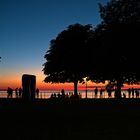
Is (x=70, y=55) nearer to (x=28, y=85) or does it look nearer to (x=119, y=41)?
(x=119, y=41)

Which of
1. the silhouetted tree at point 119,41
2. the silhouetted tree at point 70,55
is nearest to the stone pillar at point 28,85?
the silhouetted tree at point 119,41

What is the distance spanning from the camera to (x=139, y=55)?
162 feet

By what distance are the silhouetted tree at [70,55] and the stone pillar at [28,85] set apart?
107 feet

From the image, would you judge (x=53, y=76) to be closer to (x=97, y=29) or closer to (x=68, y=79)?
(x=68, y=79)

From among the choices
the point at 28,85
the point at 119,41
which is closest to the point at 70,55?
the point at 119,41

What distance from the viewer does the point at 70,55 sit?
75250 mm

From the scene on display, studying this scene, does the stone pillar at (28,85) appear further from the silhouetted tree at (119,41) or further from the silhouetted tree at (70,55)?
the silhouetted tree at (70,55)

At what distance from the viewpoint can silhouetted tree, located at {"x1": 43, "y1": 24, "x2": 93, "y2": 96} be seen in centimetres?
7362

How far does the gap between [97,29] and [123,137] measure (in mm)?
45084

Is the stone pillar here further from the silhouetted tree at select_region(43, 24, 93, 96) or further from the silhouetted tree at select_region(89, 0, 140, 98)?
the silhouetted tree at select_region(43, 24, 93, 96)

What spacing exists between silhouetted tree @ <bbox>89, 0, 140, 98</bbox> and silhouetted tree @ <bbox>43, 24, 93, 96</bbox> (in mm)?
15341

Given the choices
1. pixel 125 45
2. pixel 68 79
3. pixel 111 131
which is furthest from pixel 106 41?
pixel 111 131

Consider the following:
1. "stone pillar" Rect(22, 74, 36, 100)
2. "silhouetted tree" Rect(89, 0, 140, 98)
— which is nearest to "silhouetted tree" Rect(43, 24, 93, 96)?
"silhouetted tree" Rect(89, 0, 140, 98)

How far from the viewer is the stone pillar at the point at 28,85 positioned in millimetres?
38062
